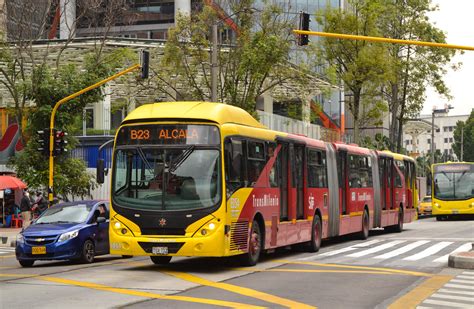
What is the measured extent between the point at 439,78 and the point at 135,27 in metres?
36.2

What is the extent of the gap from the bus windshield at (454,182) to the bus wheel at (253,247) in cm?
3339

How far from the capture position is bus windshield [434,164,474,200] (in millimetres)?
52125

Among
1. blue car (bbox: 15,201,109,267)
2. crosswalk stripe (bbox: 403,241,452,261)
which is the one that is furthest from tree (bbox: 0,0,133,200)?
crosswalk stripe (bbox: 403,241,452,261)

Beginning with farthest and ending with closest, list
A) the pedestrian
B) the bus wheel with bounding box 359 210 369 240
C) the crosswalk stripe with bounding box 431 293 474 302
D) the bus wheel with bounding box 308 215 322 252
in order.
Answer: the pedestrian < the bus wheel with bounding box 359 210 369 240 < the bus wheel with bounding box 308 215 322 252 < the crosswalk stripe with bounding box 431 293 474 302

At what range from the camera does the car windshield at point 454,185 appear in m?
52.1

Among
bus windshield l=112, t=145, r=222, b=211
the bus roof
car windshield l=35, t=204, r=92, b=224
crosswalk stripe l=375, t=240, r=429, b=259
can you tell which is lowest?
crosswalk stripe l=375, t=240, r=429, b=259

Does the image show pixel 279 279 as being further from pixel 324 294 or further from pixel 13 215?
pixel 13 215

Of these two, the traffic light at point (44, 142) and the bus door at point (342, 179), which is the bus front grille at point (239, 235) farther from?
the traffic light at point (44, 142)

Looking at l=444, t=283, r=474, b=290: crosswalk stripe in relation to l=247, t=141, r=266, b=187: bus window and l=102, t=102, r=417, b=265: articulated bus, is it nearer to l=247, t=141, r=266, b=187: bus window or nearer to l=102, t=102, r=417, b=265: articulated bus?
l=102, t=102, r=417, b=265: articulated bus

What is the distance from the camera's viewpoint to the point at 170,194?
18.7 m

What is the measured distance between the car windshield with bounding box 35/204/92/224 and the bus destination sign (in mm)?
4345

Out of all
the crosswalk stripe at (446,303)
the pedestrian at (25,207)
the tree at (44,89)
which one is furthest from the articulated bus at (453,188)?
the crosswalk stripe at (446,303)

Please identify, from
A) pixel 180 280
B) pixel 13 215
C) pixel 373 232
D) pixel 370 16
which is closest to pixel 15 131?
pixel 13 215

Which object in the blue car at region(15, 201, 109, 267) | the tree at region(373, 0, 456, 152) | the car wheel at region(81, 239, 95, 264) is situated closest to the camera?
the blue car at region(15, 201, 109, 267)
